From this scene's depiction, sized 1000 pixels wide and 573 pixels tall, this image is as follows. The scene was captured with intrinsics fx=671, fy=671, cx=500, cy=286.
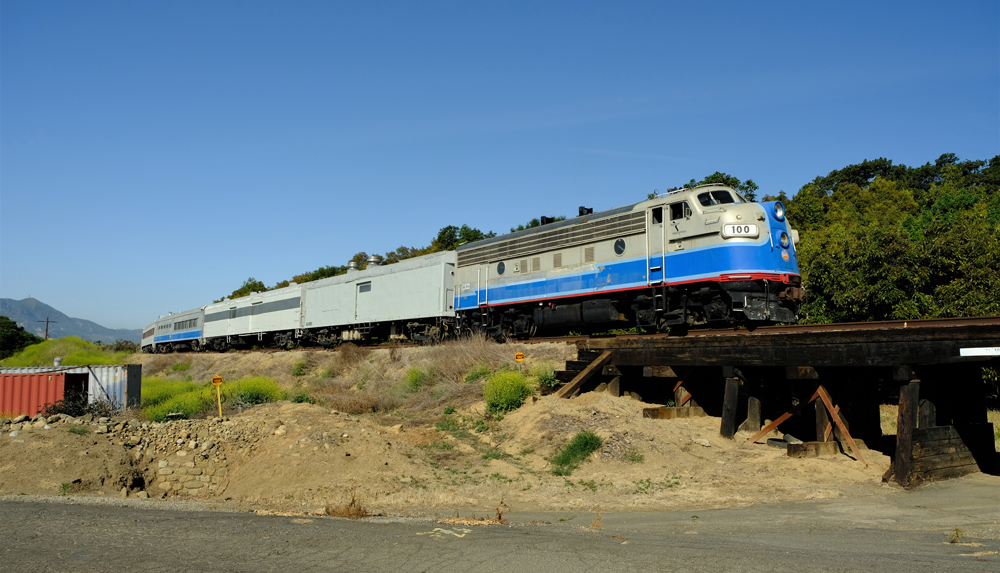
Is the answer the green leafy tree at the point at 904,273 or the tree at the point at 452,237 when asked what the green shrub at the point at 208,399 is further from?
the tree at the point at 452,237

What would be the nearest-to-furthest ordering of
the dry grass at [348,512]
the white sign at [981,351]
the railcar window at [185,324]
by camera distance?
the white sign at [981,351]
the dry grass at [348,512]
the railcar window at [185,324]

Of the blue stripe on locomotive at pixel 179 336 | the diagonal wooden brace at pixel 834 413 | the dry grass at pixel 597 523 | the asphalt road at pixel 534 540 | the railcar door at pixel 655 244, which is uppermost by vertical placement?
the railcar door at pixel 655 244

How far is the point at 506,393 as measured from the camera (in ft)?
58.1

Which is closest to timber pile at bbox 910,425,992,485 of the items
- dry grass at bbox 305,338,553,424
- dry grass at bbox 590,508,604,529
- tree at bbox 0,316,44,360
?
dry grass at bbox 590,508,604,529

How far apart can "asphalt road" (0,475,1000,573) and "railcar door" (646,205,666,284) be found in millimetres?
8076

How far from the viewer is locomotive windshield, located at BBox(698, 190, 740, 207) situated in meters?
17.2

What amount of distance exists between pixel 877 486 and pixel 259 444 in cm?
1278

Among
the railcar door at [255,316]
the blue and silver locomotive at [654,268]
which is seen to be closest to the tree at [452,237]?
the railcar door at [255,316]

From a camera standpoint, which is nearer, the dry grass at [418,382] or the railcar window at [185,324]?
the dry grass at [418,382]

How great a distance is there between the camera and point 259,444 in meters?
15.7

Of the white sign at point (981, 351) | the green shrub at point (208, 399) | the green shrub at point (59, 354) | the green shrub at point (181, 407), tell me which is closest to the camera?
the white sign at point (981, 351)

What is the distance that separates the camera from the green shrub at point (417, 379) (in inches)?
866

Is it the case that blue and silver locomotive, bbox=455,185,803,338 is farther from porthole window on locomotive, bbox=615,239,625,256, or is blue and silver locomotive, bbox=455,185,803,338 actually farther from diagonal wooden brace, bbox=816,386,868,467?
diagonal wooden brace, bbox=816,386,868,467

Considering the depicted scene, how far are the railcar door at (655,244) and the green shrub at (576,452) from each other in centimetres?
520
